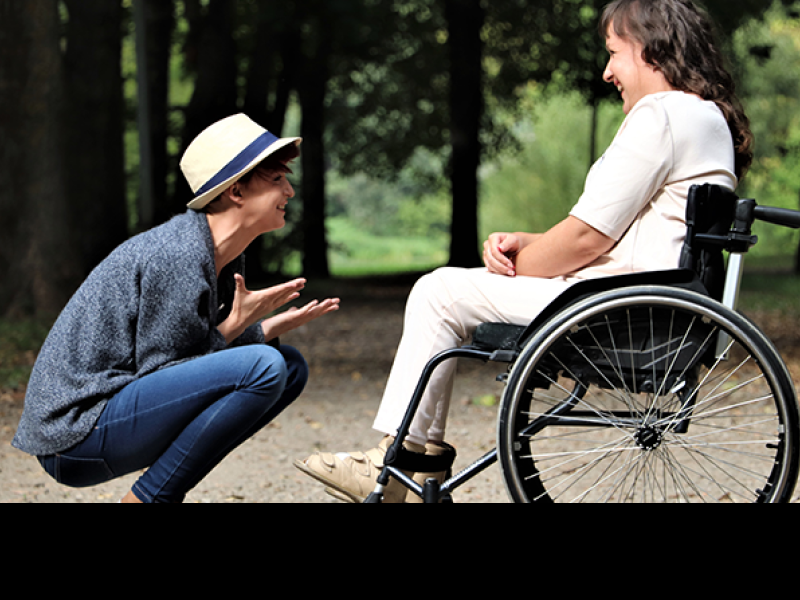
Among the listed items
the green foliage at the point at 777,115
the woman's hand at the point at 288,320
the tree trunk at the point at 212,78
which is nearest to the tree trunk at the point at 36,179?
the tree trunk at the point at 212,78

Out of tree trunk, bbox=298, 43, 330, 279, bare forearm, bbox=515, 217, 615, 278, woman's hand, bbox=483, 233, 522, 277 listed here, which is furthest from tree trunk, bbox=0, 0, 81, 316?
tree trunk, bbox=298, 43, 330, 279

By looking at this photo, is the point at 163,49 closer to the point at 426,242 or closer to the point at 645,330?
the point at 645,330

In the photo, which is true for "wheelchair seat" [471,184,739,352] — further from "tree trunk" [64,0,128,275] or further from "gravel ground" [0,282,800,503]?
"tree trunk" [64,0,128,275]

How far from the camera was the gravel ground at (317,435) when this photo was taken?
4305mm

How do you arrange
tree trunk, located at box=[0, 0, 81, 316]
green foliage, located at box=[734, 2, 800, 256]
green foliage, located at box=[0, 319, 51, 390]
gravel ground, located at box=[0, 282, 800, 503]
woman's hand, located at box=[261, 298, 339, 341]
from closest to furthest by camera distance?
woman's hand, located at box=[261, 298, 339, 341] < gravel ground, located at box=[0, 282, 800, 503] < green foliage, located at box=[0, 319, 51, 390] < tree trunk, located at box=[0, 0, 81, 316] < green foliage, located at box=[734, 2, 800, 256]

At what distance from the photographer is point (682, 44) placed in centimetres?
267

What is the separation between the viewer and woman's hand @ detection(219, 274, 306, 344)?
2.79 metres

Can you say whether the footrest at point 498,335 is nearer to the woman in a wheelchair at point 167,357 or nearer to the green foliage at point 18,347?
the woman in a wheelchair at point 167,357

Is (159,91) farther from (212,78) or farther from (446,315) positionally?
(446,315)

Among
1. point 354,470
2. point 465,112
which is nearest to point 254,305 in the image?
point 354,470
